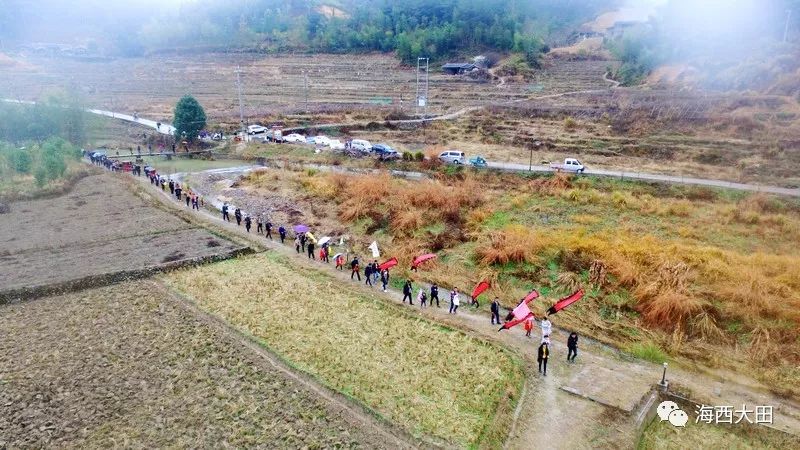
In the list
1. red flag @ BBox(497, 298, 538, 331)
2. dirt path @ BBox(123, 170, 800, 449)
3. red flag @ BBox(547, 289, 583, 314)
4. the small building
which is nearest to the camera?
dirt path @ BBox(123, 170, 800, 449)

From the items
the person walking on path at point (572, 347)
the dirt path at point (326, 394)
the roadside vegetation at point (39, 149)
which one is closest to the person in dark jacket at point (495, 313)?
the person walking on path at point (572, 347)

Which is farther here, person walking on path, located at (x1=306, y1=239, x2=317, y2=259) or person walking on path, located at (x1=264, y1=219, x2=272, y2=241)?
person walking on path, located at (x1=264, y1=219, x2=272, y2=241)

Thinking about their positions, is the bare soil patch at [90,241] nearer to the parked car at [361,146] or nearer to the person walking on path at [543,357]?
the person walking on path at [543,357]

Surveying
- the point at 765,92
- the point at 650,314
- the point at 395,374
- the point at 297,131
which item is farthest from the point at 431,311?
the point at 765,92

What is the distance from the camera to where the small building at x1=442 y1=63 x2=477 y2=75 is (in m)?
94.4

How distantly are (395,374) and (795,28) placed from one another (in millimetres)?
78513

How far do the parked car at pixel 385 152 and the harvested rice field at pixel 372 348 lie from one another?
68.1ft

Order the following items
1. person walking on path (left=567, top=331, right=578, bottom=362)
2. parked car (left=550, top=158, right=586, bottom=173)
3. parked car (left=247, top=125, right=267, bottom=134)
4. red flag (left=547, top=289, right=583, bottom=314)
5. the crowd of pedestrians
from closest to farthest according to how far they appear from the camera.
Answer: person walking on path (left=567, top=331, right=578, bottom=362)
the crowd of pedestrians
red flag (left=547, top=289, right=583, bottom=314)
parked car (left=550, top=158, right=586, bottom=173)
parked car (left=247, top=125, right=267, bottom=134)

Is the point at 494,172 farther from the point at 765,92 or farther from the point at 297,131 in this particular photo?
the point at 765,92

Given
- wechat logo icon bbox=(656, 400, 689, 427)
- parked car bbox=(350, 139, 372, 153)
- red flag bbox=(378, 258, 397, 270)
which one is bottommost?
wechat logo icon bbox=(656, 400, 689, 427)

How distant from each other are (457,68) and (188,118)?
2155 inches

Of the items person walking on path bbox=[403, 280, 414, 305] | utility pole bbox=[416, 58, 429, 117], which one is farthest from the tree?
person walking on path bbox=[403, 280, 414, 305]

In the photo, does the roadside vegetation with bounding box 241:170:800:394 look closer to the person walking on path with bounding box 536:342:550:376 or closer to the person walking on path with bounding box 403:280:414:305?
the person walking on path with bounding box 403:280:414:305

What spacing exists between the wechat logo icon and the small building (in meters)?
83.8
